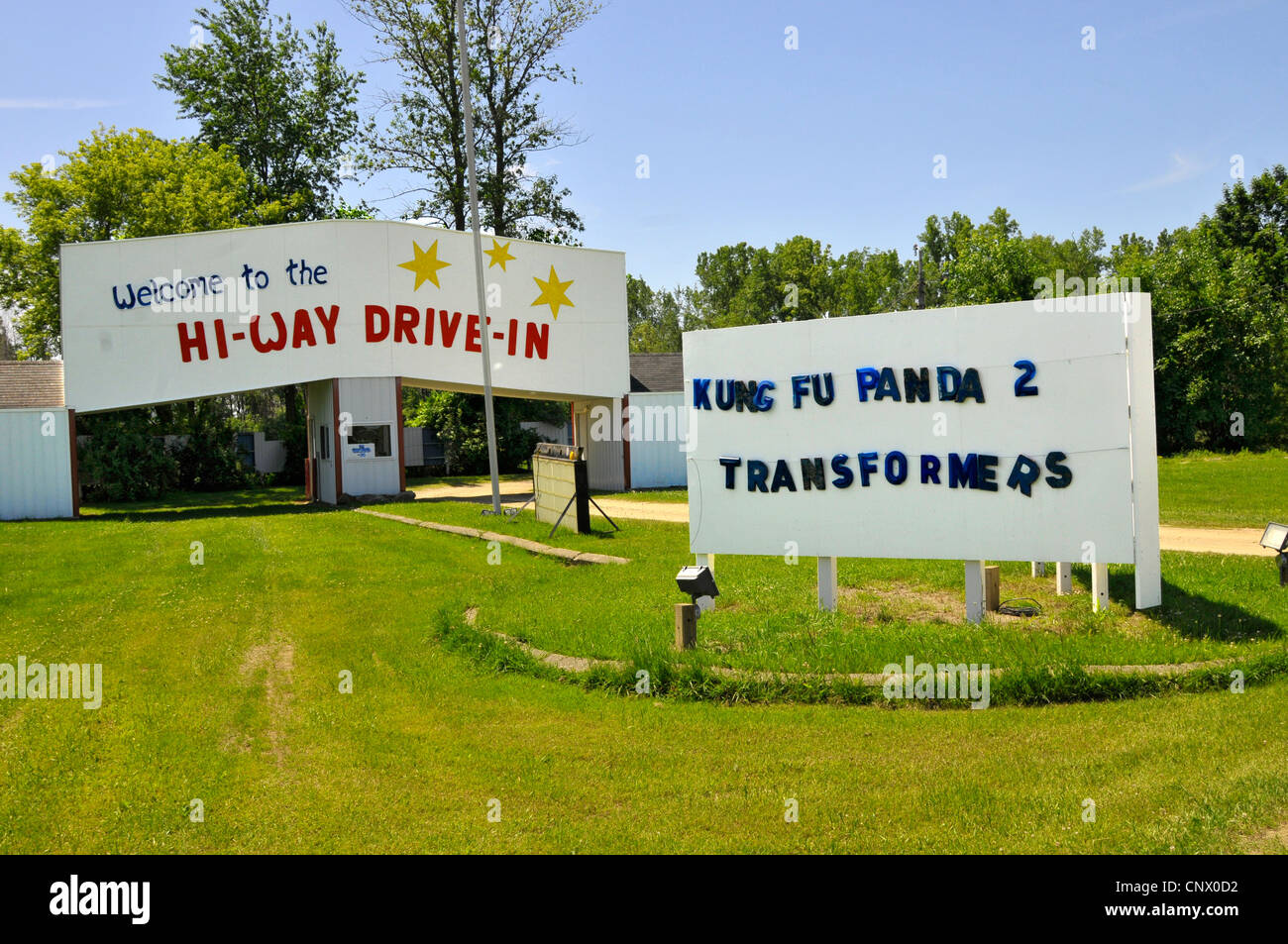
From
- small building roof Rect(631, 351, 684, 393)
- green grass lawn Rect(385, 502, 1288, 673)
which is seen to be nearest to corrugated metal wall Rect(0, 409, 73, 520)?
small building roof Rect(631, 351, 684, 393)

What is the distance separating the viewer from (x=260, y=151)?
50.3 meters

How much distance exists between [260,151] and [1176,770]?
174ft

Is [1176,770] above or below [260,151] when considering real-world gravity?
below

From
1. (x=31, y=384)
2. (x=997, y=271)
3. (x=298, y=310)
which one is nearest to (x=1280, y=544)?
(x=298, y=310)

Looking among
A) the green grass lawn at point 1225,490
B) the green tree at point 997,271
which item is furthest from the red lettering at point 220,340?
the green tree at point 997,271

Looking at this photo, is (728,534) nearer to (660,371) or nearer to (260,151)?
(660,371)

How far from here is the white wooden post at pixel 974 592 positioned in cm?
1063

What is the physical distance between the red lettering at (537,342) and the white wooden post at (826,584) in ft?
68.1

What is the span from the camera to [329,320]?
90.9 feet

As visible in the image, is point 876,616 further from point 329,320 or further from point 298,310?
point 298,310

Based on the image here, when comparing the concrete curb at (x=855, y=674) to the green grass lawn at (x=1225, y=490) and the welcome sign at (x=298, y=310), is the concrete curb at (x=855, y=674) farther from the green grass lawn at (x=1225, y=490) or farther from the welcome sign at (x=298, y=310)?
the welcome sign at (x=298, y=310)

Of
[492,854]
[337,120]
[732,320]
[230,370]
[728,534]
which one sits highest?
[337,120]

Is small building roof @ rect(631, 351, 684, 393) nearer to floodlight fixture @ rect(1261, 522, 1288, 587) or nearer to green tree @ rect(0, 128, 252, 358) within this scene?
green tree @ rect(0, 128, 252, 358)
